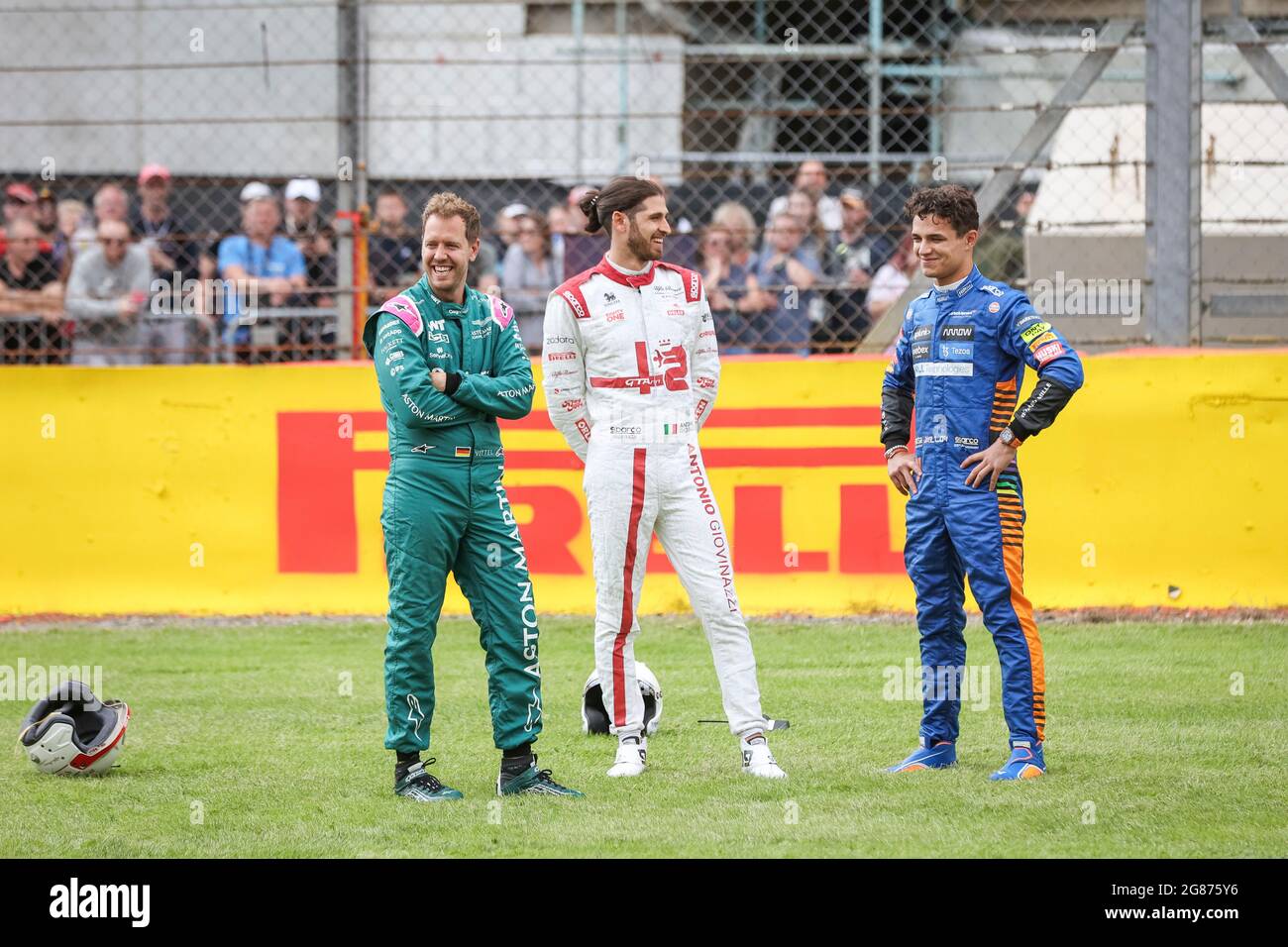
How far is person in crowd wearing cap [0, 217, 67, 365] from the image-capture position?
11.3m

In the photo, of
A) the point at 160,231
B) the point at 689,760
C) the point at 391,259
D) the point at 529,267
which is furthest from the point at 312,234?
the point at 689,760

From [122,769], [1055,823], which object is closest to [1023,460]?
[1055,823]

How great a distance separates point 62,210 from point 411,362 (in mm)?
8044

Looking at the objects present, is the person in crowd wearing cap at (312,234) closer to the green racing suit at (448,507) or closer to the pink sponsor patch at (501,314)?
the pink sponsor patch at (501,314)

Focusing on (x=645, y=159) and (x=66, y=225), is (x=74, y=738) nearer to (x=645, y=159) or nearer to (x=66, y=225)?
(x=66, y=225)

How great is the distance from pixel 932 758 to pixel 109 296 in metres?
7.05

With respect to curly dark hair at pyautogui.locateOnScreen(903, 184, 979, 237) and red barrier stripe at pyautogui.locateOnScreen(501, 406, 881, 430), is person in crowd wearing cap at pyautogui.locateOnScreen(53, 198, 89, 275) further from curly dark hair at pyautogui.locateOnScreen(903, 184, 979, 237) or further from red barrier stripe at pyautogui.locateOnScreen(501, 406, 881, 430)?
curly dark hair at pyautogui.locateOnScreen(903, 184, 979, 237)

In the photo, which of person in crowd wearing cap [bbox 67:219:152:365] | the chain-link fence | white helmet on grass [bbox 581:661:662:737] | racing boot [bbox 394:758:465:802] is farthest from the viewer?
person in crowd wearing cap [bbox 67:219:152:365]

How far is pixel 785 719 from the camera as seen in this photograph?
7363mm

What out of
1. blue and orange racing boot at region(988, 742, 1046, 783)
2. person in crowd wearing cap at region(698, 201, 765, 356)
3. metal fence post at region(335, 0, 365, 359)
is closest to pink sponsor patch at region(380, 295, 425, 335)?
blue and orange racing boot at region(988, 742, 1046, 783)

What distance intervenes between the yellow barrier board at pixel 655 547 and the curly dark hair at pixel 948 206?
3.59m

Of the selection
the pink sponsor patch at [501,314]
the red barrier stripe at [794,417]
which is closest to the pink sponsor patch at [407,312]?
the pink sponsor patch at [501,314]
